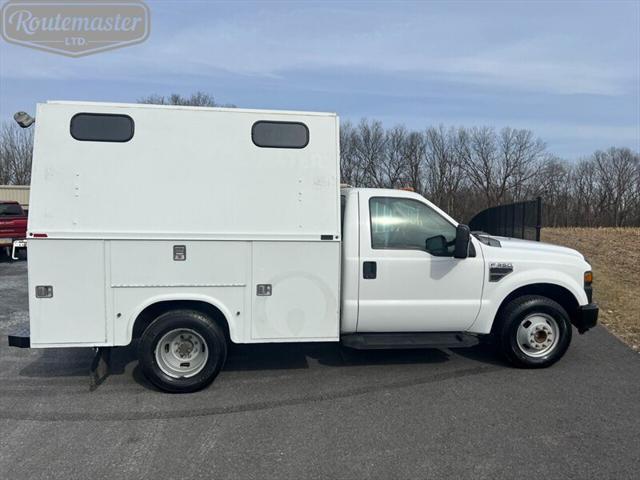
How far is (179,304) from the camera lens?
4.90 metres

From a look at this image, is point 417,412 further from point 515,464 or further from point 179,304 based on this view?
point 179,304

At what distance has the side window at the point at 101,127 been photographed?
4.62 m

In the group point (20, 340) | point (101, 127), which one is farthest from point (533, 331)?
point (20, 340)

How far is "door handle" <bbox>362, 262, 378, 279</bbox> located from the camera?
5.11 meters

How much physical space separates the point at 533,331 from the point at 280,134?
137 inches

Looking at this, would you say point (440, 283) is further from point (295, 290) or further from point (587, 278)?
point (587, 278)

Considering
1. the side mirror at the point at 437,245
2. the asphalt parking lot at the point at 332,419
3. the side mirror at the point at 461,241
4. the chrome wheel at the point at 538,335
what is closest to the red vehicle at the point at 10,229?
the asphalt parking lot at the point at 332,419

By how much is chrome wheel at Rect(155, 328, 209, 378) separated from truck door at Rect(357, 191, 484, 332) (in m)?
1.64

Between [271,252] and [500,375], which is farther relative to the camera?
[500,375]

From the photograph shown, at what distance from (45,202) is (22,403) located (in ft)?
6.23

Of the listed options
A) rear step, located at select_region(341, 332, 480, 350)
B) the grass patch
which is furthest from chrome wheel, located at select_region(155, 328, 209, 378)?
the grass patch

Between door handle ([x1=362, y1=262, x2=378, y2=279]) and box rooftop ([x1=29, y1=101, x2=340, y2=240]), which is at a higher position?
box rooftop ([x1=29, y1=101, x2=340, y2=240])

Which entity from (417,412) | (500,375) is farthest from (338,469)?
(500,375)

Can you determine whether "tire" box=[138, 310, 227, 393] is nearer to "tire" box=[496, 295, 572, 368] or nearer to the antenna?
the antenna
